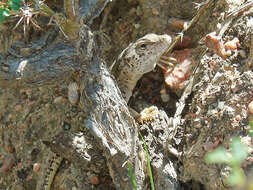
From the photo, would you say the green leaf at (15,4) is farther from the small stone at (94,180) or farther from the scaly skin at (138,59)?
the small stone at (94,180)

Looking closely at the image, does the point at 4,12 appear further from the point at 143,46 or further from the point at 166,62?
the point at 166,62

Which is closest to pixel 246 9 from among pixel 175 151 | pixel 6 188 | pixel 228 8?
pixel 228 8

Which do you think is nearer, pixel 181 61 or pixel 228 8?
pixel 228 8

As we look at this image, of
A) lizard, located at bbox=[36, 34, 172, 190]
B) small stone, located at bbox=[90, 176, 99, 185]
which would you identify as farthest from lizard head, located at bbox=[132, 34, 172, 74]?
small stone, located at bbox=[90, 176, 99, 185]

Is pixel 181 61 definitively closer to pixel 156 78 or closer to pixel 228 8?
pixel 156 78

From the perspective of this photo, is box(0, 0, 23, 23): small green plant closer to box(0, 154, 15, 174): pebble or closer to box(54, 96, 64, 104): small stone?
box(54, 96, 64, 104): small stone

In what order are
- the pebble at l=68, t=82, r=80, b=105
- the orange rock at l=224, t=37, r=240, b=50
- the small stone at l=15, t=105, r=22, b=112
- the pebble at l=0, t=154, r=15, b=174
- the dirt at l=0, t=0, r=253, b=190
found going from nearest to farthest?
1. the dirt at l=0, t=0, r=253, b=190
2. the orange rock at l=224, t=37, r=240, b=50
3. the pebble at l=68, t=82, r=80, b=105
4. the pebble at l=0, t=154, r=15, b=174
5. the small stone at l=15, t=105, r=22, b=112

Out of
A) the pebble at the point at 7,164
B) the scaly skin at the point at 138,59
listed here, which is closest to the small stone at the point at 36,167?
the pebble at the point at 7,164

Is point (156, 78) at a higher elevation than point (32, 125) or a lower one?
higher
